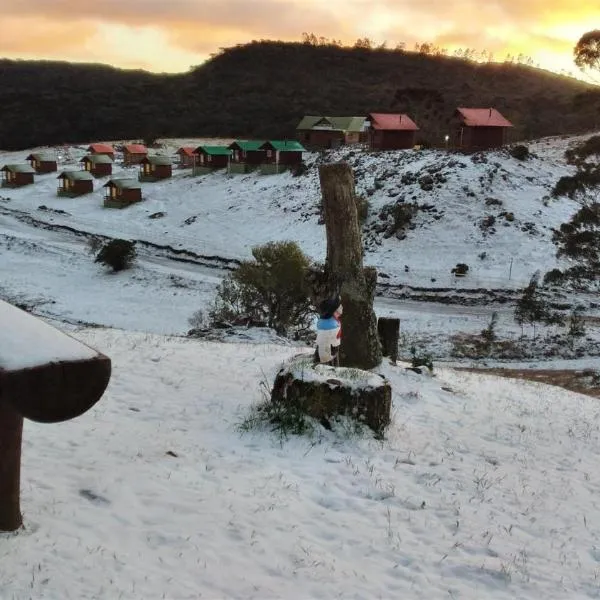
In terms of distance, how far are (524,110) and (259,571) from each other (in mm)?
88612

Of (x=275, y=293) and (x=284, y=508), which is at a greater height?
(x=284, y=508)

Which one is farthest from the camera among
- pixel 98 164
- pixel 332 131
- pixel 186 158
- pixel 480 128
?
pixel 186 158

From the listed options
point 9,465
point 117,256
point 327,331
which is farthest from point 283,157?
point 9,465

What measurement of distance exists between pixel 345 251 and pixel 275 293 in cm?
1434

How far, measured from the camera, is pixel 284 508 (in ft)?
19.3

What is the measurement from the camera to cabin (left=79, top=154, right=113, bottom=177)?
219 ft

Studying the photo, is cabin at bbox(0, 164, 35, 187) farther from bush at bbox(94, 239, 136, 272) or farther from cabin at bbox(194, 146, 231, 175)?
bush at bbox(94, 239, 136, 272)

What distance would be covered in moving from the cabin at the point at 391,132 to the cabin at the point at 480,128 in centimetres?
493

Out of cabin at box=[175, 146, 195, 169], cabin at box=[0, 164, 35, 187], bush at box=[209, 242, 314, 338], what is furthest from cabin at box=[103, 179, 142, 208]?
bush at box=[209, 242, 314, 338]

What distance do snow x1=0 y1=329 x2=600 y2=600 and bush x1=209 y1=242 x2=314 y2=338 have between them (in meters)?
15.2

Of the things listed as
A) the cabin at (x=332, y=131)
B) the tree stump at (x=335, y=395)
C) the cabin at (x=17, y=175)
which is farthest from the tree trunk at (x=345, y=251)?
the cabin at (x=17, y=175)

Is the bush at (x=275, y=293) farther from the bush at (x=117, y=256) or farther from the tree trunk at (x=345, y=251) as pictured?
the bush at (x=117, y=256)

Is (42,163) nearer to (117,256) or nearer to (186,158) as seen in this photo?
(186,158)

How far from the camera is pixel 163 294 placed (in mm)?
34594
